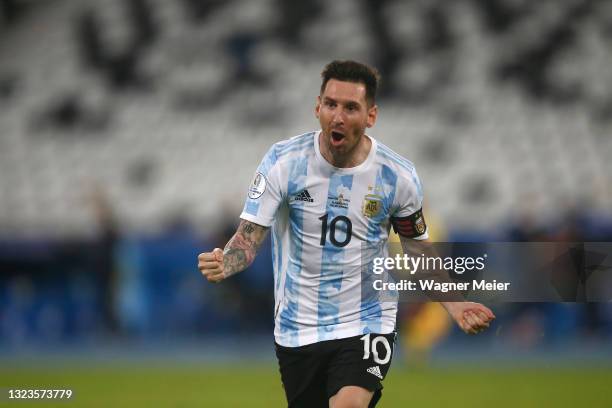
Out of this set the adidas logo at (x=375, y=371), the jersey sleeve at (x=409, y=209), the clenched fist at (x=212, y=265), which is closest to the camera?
the clenched fist at (x=212, y=265)

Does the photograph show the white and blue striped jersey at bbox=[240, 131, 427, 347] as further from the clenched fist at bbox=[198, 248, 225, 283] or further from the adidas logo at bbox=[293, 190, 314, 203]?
the clenched fist at bbox=[198, 248, 225, 283]

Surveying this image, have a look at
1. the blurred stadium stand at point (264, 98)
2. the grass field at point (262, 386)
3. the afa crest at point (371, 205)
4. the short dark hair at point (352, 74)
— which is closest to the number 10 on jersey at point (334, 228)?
the afa crest at point (371, 205)

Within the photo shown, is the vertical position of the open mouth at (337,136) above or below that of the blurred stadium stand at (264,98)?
below

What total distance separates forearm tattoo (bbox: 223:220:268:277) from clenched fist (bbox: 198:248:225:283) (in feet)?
0.38

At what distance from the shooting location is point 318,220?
5355 millimetres

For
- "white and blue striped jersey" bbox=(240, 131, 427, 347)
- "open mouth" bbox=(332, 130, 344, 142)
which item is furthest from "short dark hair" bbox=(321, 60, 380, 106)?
"white and blue striped jersey" bbox=(240, 131, 427, 347)

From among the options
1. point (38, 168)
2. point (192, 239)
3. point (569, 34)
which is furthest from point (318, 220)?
point (569, 34)

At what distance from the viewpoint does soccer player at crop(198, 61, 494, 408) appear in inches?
206

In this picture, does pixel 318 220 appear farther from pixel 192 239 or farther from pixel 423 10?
pixel 423 10

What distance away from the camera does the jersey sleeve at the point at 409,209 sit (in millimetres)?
5430

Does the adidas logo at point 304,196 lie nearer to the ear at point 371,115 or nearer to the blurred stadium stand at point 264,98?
the ear at point 371,115

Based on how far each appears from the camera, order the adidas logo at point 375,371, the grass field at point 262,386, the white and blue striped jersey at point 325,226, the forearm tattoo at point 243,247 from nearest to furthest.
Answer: the forearm tattoo at point 243,247 < the adidas logo at point 375,371 < the white and blue striped jersey at point 325,226 < the grass field at point 262,386

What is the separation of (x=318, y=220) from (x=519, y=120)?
14.5 meters

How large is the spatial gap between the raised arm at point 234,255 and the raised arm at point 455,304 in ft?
2.88
